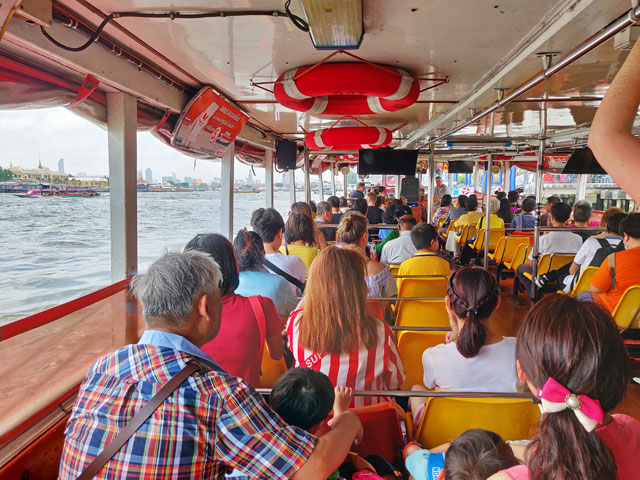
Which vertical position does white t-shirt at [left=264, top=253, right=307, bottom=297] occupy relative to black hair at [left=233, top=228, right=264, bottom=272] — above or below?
below

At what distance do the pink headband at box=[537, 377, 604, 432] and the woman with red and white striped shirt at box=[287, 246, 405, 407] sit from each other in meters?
0.97

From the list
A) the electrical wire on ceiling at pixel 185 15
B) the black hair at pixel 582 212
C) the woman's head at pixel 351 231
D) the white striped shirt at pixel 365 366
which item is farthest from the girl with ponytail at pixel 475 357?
the black hair at pixel 582 212

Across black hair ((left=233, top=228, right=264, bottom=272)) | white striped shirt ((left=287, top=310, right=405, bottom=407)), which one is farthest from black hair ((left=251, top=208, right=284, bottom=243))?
white striped shirt ((left=287, top=310, right=405, bottom=407))

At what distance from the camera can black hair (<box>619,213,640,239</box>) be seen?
A: 3082 millimetres

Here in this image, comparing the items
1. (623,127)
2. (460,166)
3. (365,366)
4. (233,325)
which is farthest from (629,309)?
(460,166)

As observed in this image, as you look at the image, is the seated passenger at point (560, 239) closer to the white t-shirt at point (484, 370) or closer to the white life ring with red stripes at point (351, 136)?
the white life ring with red stripes at point (351, 136)

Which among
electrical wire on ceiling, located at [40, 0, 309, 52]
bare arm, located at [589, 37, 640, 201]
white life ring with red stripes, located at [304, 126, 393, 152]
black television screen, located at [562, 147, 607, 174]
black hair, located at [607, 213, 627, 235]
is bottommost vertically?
black hair, located at [607, 213, 627, 235]

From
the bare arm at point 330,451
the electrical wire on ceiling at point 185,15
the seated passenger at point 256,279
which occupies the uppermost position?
the electrical wire on ceiling at point 185,15

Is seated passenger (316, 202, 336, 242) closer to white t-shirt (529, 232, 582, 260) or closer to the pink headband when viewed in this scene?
white t-shirt (529, 232, 582, 260)

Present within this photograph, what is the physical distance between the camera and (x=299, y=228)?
3803mm

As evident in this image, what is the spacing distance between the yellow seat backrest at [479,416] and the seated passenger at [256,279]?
4.19 feet

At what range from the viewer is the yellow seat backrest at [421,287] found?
3.16 metres

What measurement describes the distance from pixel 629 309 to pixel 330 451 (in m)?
2.73

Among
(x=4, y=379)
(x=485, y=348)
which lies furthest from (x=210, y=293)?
(x=485, y=348)
